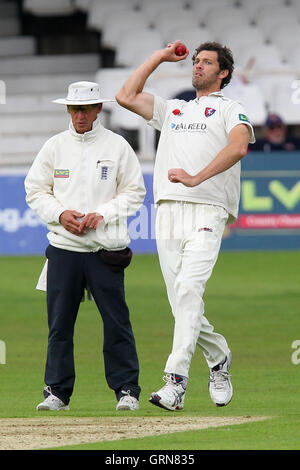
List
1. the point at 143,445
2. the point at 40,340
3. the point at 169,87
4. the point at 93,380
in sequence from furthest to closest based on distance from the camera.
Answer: the point at 169,87 < the point at 40,340 < the point at 93,380 < the point at 143,445

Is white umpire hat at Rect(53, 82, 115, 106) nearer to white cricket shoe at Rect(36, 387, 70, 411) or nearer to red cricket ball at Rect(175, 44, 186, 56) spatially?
red cricket ball at Rect(175, 44, 186, 56)

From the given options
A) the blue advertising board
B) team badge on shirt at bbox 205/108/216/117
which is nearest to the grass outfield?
the blue advertising board

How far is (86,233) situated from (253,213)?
527 inches

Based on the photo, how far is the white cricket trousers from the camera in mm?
7273

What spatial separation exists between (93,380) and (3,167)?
12.5m

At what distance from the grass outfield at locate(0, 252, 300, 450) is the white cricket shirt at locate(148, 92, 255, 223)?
4.45 feet

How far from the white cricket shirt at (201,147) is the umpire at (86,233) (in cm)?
22

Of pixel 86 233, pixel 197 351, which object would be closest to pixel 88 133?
pixel 86 233

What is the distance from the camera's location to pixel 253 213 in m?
20.7

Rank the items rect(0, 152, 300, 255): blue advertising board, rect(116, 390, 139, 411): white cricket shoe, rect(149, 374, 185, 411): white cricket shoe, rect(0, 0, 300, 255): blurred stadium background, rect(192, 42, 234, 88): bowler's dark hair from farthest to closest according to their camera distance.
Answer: rect(0, 0, 300, 255): blurred stadium background, rect(0, 152, 300, 255): blue advertising board, rect(192, 42, 234, 88): bowler's dark hair, rect(116, 390, 139, 411): white cricket shoe, rect(149, 374, 185, 411): white cricket shoe

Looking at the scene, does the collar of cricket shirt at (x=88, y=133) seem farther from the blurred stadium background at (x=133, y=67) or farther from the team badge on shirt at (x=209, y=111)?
the blurred stadium background at (x=133, y=67)

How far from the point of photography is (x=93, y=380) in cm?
940
